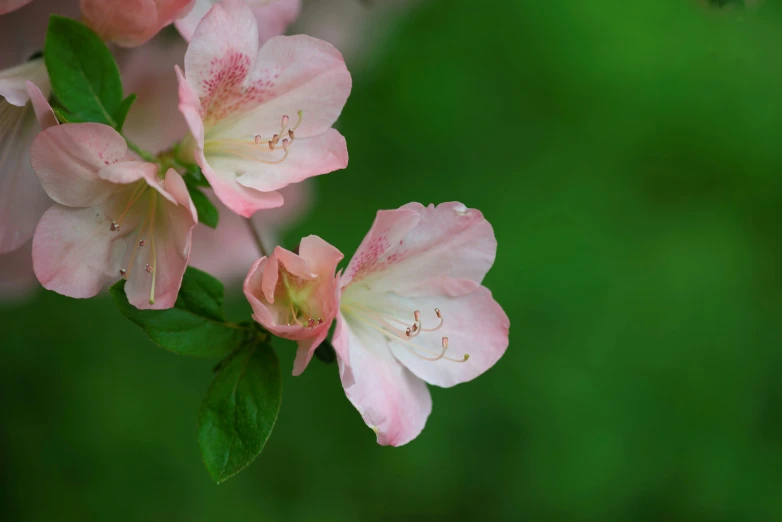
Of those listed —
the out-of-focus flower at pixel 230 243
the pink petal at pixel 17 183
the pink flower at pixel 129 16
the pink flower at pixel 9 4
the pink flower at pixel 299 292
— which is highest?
the pink flower at pixel 129 16

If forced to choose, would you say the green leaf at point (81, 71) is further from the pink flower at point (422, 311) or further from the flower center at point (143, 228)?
the pink flower at point (422, 311)

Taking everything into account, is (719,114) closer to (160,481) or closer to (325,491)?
(325,491)

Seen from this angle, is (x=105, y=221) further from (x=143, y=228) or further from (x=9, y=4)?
(x=9, y=4)

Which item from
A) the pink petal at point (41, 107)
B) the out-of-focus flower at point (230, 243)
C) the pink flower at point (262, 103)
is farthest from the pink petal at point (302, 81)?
the out-of-focus flower at point (230, 243)

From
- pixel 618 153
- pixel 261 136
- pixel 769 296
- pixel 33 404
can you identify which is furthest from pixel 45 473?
pixel 769 296

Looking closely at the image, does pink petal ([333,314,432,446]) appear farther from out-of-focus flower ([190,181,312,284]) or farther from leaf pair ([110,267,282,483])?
out-of-focus flower ([190,181,312,284])
